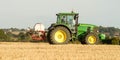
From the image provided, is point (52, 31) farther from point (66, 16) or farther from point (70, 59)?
point (70, 59)

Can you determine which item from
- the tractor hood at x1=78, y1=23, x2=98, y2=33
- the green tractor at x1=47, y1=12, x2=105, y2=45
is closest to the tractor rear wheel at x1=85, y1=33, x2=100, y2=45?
the green tractor at x1=47, y1=12, x2=105, y2=45

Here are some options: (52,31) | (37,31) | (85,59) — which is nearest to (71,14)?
(52,31)

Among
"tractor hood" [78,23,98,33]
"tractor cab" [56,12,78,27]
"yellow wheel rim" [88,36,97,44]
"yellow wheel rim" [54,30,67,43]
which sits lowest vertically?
"yellow wheel rim" [88,36,97,44]

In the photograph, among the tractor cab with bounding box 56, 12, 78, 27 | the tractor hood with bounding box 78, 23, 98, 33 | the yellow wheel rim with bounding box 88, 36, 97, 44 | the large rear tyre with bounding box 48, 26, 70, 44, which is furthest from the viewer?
the yellow wheel rim with bounding box 88, 36, 97, 44

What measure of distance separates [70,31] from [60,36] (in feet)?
1.98

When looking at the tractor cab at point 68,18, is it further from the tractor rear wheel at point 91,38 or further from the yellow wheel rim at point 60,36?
the tractor rear wheel at point 91,38

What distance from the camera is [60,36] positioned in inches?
869

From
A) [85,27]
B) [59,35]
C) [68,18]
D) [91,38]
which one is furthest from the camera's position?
[85,27]

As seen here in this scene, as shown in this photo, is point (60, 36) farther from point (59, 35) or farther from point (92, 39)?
point (92, 39)

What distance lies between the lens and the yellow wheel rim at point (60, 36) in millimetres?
21891

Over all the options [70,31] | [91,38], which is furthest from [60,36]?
[91,38]

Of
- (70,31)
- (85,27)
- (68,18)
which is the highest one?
(68,18)

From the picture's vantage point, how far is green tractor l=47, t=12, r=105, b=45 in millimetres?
21812

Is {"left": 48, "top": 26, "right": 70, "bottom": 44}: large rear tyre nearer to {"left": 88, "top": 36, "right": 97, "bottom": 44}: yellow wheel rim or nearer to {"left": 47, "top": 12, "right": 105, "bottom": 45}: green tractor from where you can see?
{"left": 47, "top": 12, "right": 105, "bottom": 45}: green tractor
